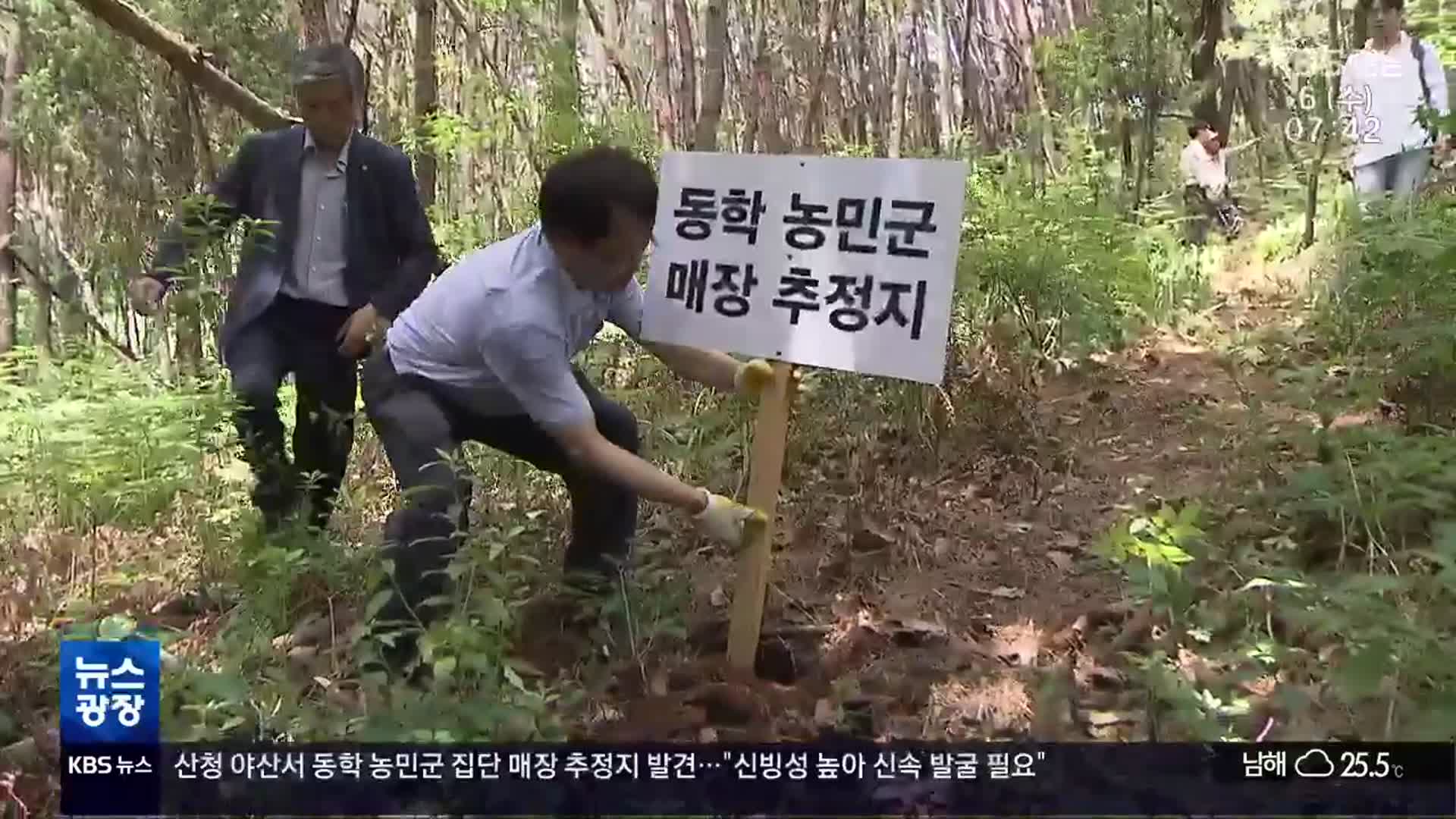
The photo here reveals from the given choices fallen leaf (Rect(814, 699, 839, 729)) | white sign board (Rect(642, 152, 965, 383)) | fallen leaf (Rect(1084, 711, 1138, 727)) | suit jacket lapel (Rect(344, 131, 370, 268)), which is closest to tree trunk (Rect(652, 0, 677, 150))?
suit jacket lapel (Rect(344, 131, 370, 268))

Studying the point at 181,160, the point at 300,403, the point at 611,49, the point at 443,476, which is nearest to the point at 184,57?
the point at 181,160

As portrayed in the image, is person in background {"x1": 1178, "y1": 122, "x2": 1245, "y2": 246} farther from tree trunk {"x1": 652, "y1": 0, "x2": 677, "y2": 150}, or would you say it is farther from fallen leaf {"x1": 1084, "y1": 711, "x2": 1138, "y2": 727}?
fallen leaf {"x1": 1084, "y1": 711, "x2": 1138, "y2": 727}

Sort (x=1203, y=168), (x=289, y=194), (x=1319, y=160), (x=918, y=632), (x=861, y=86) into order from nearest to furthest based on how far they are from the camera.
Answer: (x=918, y=632) < (x=289, y=194) < (x=861, y=86) < (x=1319, y=160) < (x=1203, y=168)

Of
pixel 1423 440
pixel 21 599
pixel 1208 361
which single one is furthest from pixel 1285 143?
pixel 21 599

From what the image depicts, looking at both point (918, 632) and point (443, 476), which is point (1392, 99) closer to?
point (918, 632)

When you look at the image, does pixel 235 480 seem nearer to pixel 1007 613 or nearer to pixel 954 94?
pixel 1007 613

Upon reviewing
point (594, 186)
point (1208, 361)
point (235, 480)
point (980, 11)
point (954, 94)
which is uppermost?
point (980, 11)

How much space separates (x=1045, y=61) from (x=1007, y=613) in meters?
3.74

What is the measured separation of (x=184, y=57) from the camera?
3715 mm

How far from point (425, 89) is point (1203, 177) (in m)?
4.03

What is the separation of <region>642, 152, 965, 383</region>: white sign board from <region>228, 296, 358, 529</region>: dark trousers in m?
1.02

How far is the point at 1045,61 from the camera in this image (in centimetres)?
544

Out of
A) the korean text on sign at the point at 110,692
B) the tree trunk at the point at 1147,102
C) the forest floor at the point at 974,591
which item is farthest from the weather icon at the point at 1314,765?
the tree trunk at the point at 1147,102

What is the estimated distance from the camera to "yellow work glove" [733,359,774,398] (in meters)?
2.17
